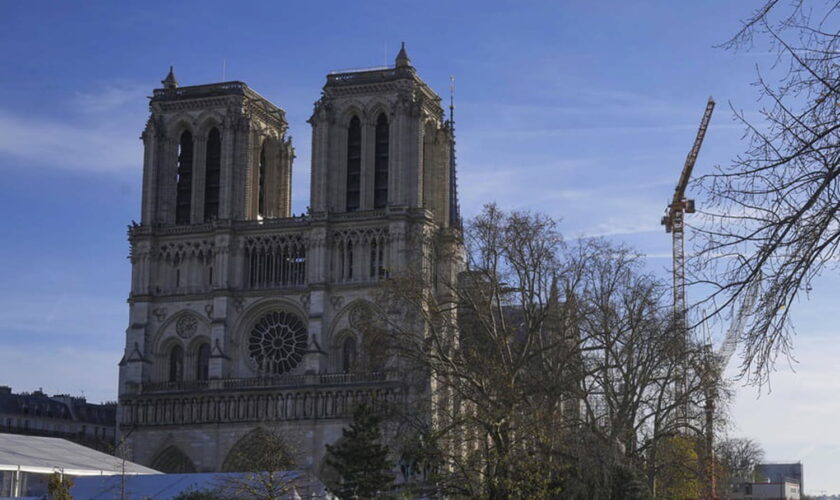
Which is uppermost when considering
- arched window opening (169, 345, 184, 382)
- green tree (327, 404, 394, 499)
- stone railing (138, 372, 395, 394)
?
arched window opening (169, 345, 184, 382)

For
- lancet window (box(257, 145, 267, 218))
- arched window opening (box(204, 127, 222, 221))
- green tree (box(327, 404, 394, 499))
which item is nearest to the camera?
green tree (box(327, 404, 394, 499))

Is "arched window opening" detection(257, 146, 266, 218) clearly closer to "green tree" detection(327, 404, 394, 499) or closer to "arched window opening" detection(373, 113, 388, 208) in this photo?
"arched window opening" detection(373, 113, 388, 208)

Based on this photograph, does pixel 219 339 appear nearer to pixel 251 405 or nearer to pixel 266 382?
pixel 266 382

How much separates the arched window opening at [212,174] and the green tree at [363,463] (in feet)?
98.7

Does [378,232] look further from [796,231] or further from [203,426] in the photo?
[796,231]

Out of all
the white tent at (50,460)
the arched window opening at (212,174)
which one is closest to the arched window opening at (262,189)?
the arched window opening at (212,174)

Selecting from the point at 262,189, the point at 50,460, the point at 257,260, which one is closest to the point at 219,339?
the point at 257,260

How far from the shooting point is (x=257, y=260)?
75.3 metres

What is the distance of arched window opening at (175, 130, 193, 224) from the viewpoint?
77.6 metres

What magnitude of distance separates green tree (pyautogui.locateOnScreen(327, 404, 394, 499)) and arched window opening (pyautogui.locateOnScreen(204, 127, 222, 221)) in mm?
30071

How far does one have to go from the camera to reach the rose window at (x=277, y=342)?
7362 cm

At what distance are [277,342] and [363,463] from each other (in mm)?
27457

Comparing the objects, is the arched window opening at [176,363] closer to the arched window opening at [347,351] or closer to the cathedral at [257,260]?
the cathedral at [257,260]

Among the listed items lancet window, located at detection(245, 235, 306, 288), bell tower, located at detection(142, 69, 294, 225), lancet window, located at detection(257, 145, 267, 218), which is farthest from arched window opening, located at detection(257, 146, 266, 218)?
lancet window, located at detection(245, 235, 306, 288)
